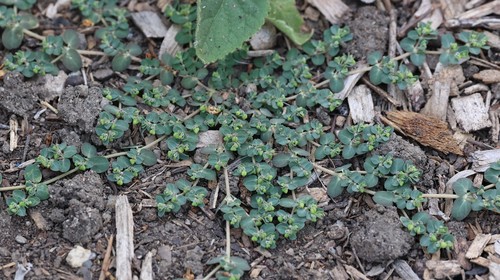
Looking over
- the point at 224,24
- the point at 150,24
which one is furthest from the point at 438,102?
the point at 150,24

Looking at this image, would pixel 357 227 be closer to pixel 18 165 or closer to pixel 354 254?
pixel 354 254

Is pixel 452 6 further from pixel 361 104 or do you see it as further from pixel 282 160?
pixel 282 160

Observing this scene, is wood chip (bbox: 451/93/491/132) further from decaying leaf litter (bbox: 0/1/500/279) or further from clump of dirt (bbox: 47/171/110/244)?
clump of dirt (bbox: 47/171/110/244)

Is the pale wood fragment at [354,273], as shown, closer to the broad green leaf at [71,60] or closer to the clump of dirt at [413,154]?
the clump of dirt at [413,154]

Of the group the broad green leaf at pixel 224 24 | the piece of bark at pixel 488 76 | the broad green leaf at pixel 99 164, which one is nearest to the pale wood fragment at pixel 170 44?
the broad green leaf at pixel 224 24

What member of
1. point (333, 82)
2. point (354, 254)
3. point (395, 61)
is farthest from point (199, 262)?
point (395, 61)

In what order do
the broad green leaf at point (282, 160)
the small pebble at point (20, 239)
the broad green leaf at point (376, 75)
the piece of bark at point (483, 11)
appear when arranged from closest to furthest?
the small pebble at point (20, 239) < the broad green leaf at point (282, 160) < the broad green leaf at point (376, 75) < the piece of bark at point (483, 11)
